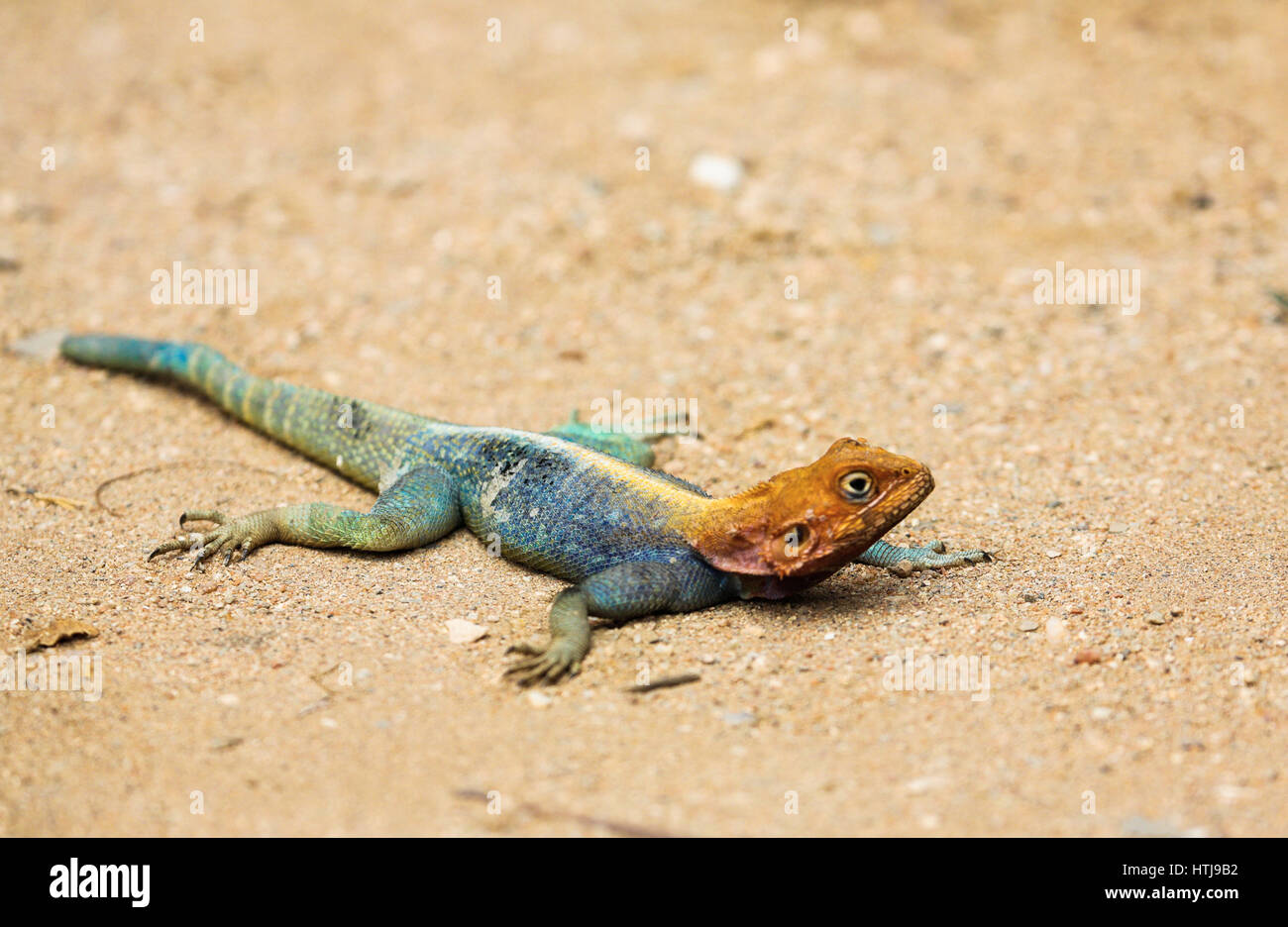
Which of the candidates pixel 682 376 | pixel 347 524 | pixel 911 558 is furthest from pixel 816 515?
pixel 682 376

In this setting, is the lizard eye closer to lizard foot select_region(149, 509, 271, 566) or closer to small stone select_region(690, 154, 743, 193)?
lizard foot select_region(149, 509, 271, 566)

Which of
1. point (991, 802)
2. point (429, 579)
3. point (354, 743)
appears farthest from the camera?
point (429, 579)

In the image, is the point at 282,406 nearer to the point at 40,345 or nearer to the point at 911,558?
the point at 40,345

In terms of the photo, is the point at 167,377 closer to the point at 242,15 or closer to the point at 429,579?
the point at 429,579

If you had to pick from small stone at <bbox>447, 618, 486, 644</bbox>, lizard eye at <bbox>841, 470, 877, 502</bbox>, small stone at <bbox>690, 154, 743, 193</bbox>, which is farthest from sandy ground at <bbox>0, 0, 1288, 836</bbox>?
lizard eye at <bbox>841, 470, 877, 502</bbox>

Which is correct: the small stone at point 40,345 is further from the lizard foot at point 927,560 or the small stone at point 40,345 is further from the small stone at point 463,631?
the lizard foot at point 927,560

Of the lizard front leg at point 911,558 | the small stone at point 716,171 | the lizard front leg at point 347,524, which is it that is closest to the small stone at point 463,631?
the lizard front leg at point 347,524

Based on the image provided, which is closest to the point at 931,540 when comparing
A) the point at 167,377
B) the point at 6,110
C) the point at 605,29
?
the point at 167,377
